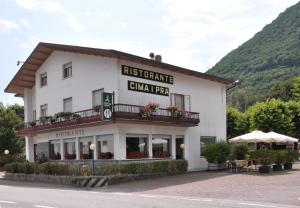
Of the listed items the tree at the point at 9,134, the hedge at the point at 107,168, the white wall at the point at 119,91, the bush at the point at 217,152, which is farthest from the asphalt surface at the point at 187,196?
the tree at the point at 9,134

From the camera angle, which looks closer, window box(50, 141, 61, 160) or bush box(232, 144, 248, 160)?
bush box(232, 144, 248, 160)

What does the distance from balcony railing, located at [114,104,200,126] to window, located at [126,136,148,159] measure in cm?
172

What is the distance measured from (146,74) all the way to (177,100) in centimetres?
373

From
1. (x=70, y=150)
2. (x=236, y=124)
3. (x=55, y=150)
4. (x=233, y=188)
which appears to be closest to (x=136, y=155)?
(x=70, y=150)

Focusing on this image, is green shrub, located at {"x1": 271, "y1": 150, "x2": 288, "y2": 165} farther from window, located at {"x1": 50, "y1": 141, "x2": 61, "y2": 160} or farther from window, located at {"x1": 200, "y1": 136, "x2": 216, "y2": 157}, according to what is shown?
window, located at {"x1": 50, "y1": 141, "x2": 61, "y2": 160}

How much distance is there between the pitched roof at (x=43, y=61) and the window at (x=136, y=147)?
4669 mm

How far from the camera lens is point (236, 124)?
45.2 m

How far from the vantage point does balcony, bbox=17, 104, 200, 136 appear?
24316mm

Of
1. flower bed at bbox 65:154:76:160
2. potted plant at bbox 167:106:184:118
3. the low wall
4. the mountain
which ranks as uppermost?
the mountain

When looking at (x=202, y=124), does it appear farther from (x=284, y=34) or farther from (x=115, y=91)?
(x=284, y=34)

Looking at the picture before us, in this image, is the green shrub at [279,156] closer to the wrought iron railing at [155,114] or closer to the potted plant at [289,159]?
the potted plant at [289,159]

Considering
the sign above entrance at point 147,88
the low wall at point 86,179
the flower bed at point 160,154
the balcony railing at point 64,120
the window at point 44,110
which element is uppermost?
the sign above entrance at point 147,88

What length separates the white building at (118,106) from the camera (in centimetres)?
2553

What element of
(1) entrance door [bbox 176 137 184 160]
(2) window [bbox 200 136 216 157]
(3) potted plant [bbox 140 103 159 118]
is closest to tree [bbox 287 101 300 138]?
(2) window [bbox 200 136 216 157]
